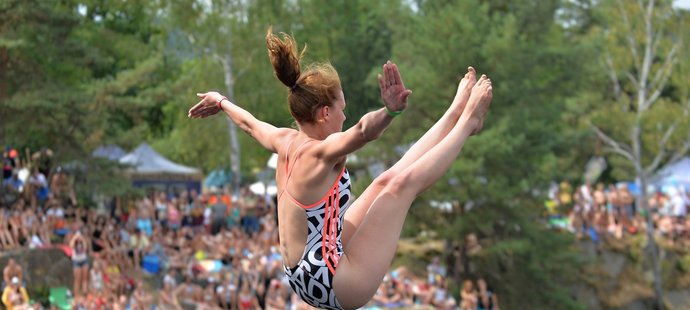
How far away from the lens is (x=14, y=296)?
42.9 ft

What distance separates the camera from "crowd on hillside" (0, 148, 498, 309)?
14.7 metres

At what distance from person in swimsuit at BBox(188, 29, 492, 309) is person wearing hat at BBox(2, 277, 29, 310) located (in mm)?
8827

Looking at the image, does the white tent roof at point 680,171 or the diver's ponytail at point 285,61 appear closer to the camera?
the diver's ponytail at point 285,61

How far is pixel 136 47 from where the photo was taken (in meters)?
22.2

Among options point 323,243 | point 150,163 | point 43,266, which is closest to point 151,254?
point 43,266

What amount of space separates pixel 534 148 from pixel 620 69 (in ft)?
22.0

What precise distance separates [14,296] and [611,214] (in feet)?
56.0

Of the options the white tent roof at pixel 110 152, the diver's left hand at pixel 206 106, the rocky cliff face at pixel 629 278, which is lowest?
the rocky cliff face at pixel 629 278

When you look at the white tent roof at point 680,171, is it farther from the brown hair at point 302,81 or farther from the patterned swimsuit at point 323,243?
the brown hair at point 302,81

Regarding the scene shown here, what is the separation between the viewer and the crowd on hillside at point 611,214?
2506cm

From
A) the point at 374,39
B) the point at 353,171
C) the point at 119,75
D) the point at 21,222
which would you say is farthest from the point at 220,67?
the point at 21,222

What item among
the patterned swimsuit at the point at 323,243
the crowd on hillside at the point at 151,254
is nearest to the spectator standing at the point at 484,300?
the crowd on hillside at the point at 151,254

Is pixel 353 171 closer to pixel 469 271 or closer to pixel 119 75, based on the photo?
pixel 469 271

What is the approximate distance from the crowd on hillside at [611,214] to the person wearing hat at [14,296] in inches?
570
